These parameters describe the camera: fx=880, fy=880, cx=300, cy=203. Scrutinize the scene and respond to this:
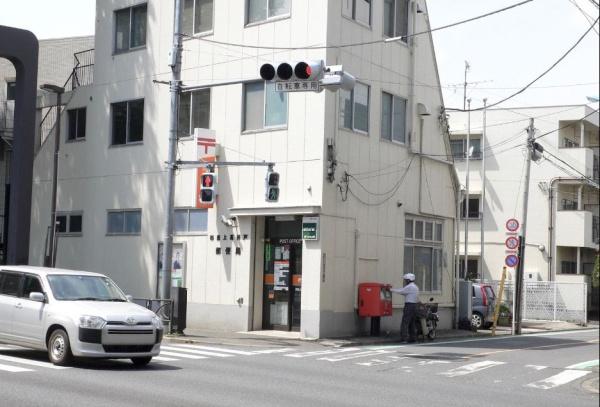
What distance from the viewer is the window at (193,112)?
26984 millimetres

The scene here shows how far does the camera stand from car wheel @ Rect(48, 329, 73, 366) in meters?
14.9

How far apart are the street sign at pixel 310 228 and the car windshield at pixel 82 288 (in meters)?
7.94

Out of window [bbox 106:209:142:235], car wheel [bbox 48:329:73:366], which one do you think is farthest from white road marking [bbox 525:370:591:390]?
window [bbox 106:209:142:235]

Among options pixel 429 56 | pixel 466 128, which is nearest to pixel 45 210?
pixel 429 56

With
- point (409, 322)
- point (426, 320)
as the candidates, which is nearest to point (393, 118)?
point (426, 320)

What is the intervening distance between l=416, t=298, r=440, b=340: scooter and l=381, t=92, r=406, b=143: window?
5481mm

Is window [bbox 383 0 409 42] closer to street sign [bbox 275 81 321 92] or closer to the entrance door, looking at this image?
the entrance door

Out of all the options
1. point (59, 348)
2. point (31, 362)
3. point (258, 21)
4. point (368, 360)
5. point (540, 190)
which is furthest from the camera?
point (540, 190)

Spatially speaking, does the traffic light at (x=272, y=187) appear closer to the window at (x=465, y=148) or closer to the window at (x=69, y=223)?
the window at (x=69, y=223)

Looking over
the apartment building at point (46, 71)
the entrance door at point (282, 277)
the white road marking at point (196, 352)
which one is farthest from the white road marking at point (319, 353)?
the apartment building at point (46, 71)

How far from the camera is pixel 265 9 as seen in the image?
25562 mm

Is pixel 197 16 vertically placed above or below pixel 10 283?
above

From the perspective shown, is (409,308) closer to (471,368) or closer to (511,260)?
(471,368)

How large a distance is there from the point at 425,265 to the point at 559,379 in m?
12.5
